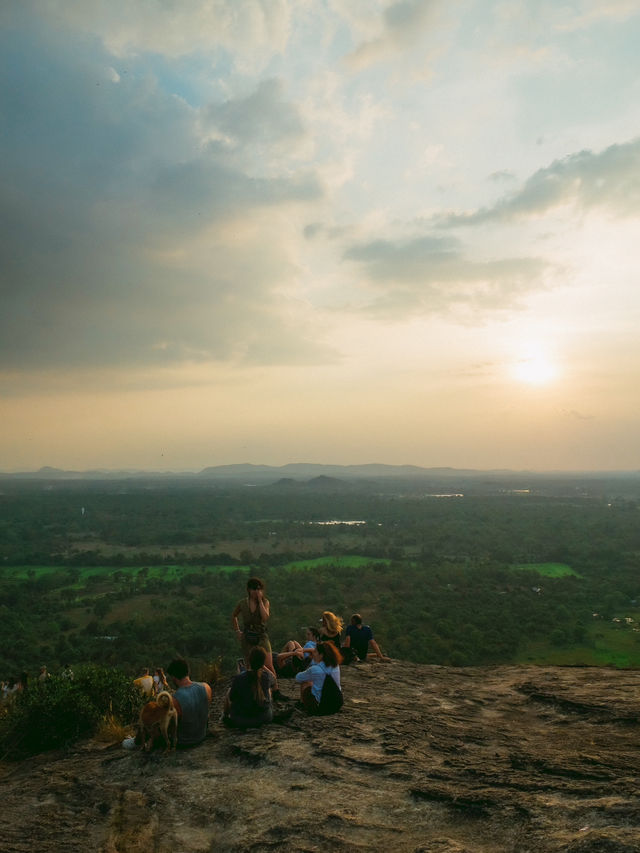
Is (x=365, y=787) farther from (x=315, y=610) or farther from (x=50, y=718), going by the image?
(x=315, y=610)

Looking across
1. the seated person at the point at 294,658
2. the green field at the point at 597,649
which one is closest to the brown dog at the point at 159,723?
the seated person at the point at 294,658

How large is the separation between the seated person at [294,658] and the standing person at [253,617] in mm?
1442

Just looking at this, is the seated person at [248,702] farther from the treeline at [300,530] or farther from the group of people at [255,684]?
the treeline at [300,530]

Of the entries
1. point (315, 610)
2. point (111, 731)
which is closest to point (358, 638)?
point (111, 731)

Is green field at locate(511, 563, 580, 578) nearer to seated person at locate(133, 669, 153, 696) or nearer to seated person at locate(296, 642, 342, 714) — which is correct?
seated person at locate(133, 669, 153, 696)

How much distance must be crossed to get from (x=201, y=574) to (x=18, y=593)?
2171 cm

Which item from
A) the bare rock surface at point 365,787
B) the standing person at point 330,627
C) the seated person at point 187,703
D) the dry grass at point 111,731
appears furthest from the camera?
the standing person at point 330,627

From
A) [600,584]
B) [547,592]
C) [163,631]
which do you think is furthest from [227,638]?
[600,584]

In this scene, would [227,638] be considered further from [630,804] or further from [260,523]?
[260,523]

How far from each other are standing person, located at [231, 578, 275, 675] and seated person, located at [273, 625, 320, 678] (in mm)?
1442

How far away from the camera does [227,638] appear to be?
136ft

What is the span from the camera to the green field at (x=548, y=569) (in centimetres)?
6544

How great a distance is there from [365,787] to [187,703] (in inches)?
104

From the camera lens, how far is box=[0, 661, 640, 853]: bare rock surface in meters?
4.91
